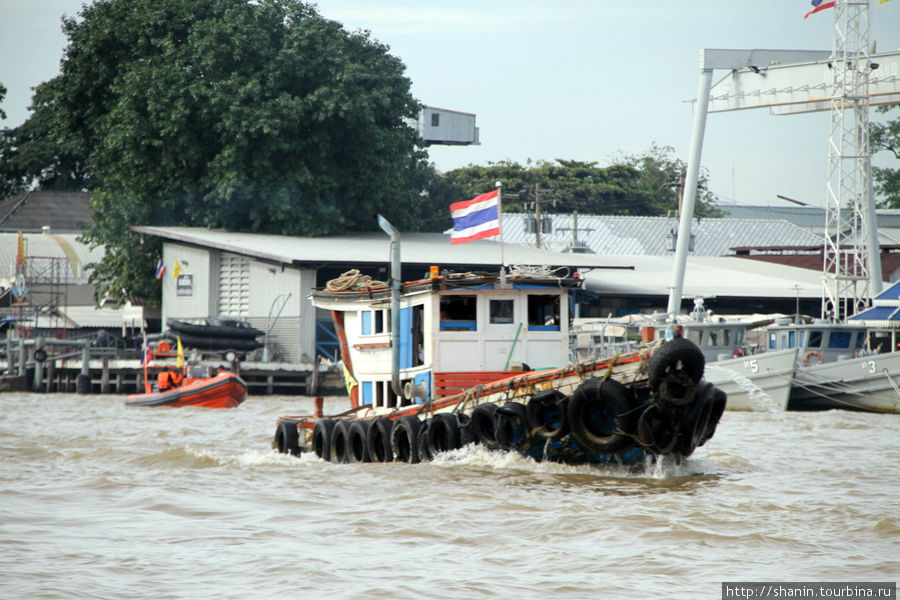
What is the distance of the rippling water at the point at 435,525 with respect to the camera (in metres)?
8.24

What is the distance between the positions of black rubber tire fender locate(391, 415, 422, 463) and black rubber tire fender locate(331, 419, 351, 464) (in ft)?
3.36

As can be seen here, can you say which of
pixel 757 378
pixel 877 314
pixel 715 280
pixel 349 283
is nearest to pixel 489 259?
pixel 715 280

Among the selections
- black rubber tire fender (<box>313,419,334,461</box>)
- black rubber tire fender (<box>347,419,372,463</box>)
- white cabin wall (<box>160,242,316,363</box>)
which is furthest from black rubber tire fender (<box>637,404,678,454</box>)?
white cabin wall (<box>160,242,316,363</box>)

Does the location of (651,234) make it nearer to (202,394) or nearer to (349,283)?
(202,394)

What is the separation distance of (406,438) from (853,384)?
15.2 m

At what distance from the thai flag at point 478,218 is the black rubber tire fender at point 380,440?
8.58 ft

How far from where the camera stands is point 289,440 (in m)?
16.9

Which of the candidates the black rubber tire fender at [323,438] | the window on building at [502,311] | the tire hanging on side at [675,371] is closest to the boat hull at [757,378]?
the window on building at [502,311]

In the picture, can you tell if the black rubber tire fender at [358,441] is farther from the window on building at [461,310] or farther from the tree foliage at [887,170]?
the tree foliage at [887,170]

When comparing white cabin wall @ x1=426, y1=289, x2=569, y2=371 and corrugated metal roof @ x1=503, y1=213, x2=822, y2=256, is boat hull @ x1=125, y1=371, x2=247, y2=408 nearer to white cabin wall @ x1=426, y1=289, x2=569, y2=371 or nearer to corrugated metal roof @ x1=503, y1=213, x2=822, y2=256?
white cabin wall @ x1=426, y1=289, x2=569, y2=371

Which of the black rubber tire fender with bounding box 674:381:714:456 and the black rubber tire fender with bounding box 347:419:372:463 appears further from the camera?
the black rubber tire fender with bounding box 347:419:372:463

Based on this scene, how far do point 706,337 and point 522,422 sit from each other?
1660cm

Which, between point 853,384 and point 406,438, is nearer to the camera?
point 406,438

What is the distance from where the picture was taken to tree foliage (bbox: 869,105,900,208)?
6575cm
